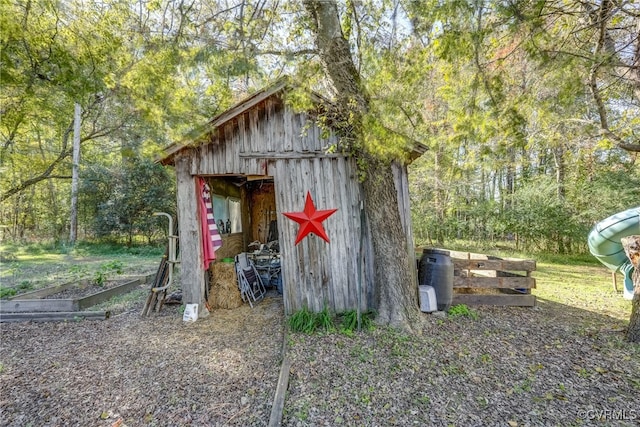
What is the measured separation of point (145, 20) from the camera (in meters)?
3.67

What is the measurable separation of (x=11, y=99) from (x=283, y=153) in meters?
4.83

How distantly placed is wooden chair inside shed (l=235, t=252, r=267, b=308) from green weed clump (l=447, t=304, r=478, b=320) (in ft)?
11.5

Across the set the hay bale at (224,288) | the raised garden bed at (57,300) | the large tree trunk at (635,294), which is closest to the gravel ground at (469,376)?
the large tree trunk at (635,294)

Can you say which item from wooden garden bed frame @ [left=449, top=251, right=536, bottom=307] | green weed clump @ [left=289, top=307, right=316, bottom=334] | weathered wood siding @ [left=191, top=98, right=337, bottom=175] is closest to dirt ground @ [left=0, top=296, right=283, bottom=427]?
green weed clump @ [left=289, top=307, right=316, bottom=334]

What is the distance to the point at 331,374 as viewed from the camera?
10.00ft

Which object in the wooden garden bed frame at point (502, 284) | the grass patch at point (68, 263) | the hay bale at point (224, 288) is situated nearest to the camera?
the wooden garden bed frame at point (502, 284)

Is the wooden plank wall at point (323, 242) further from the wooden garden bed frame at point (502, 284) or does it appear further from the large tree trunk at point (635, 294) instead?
the large tree trunk at point (635, 294)

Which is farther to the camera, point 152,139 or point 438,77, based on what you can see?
point 152,139

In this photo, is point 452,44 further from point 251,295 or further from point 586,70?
point 251,295

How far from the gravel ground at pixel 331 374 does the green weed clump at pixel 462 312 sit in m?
0.11

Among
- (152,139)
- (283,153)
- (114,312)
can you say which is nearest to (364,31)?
(283,153)

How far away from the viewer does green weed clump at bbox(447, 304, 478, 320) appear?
14.7 ft

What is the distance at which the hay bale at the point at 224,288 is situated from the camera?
17.8 ft

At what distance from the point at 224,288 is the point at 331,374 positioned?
3135mm
